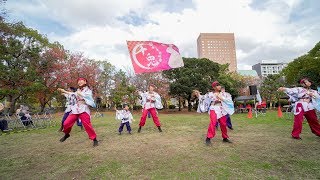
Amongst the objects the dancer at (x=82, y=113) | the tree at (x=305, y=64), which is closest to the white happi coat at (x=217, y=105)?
the dancer at (x=82, y=113)

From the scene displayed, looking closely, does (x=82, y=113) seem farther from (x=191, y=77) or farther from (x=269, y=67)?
(x=269, y=67)

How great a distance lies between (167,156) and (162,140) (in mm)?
1979

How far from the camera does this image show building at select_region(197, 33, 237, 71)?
131 metres

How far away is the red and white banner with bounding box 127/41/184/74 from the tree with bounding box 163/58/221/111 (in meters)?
23.1

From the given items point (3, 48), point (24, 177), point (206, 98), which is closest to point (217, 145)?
point (206, 98)

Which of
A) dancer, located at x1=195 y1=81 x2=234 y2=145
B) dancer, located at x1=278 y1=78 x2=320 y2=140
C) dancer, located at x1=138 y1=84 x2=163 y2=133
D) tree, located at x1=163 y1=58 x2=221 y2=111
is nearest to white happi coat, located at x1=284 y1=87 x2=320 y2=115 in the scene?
dancer, located at x1=278 y1=78 x2=320 y2=140

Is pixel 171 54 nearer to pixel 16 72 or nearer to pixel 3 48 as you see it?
pixel 16 72

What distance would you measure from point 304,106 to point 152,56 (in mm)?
5783

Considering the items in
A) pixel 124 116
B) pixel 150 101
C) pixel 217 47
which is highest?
pixel 217 47

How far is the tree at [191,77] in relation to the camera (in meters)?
33.3

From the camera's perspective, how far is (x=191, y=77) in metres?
33.5

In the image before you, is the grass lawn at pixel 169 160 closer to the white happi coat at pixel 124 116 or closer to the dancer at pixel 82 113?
the dancer at pixel 82 113

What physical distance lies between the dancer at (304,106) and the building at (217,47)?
404ft

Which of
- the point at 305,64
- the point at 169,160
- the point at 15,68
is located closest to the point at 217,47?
the point at 305,64
